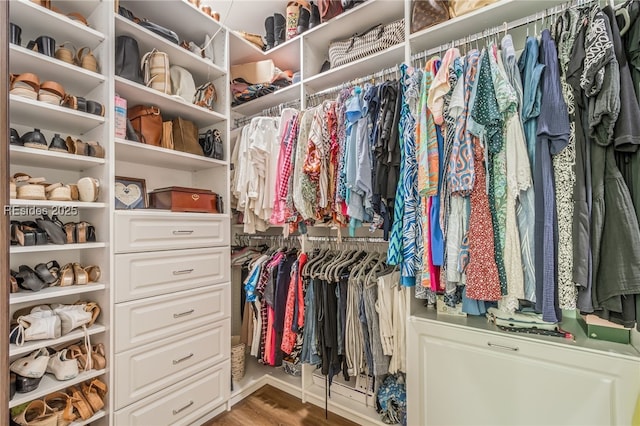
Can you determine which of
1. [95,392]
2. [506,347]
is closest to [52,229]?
[95,392]

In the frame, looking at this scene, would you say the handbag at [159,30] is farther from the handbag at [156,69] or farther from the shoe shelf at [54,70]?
the shoe shelf at [54,70]

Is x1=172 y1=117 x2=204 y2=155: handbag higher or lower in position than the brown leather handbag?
lower

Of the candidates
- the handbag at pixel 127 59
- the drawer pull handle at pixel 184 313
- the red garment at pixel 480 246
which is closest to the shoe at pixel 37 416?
the drawer pull handle at pixel 184 313

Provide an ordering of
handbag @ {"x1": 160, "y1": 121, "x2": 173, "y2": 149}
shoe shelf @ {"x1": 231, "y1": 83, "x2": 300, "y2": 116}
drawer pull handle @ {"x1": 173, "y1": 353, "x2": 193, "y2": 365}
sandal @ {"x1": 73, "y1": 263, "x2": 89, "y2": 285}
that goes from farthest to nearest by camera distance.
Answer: shoe shelf @ {"x1": 231, "y1": 83, "x2": 300, "y2": 116} < handbag @ {"x1": 160, "y1": 121, "x2": 173, "y2": 149} < drawer pull handle @ {"x1": 173, "y1": 353, "x2": 193, "y2": 365} < sandal @ {"x1": 73, "y1": 263, "x2": 89, "y2": 285}

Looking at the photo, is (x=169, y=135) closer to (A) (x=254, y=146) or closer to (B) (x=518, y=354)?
(A) (x=254, y=146)

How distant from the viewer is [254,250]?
7.32 feet

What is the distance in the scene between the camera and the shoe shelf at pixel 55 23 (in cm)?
114

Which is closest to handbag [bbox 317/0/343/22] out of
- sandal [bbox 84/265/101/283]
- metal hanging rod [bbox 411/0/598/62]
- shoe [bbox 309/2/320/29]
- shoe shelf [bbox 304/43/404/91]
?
shoe [bbox 309/2/320/29]

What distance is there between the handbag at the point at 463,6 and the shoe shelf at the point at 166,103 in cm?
142

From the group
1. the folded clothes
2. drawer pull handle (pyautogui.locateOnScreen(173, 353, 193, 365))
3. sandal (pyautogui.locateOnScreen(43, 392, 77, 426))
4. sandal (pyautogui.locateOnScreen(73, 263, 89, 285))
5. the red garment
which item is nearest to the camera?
the red garment

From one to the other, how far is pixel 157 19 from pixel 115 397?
2110mm

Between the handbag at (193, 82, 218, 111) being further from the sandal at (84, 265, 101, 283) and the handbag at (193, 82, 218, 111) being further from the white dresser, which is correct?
the sandal at (84, 265, 101, 283)

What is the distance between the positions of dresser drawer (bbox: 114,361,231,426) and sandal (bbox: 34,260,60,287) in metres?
0.68

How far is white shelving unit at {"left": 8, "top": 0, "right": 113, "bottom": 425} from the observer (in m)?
1.13
